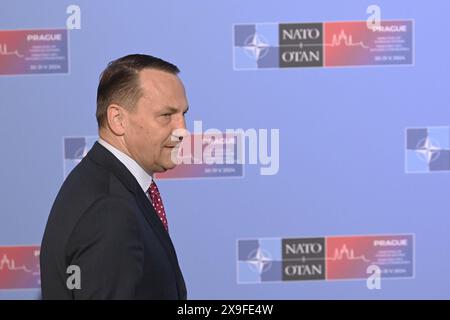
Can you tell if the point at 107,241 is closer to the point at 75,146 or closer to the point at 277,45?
the point at 75,146

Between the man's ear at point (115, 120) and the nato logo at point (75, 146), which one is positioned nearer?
the man's ear at point (115, 120)

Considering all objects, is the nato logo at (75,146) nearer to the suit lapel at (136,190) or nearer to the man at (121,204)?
the man at (121,204)

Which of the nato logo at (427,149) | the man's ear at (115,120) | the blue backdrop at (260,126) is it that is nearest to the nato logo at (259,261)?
the blue backdrop at (260,126)

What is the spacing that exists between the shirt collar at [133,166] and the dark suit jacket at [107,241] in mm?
24

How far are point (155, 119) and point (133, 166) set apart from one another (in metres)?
0.11

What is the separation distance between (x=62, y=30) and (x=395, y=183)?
4.09ft

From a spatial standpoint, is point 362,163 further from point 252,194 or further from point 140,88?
point 140,88

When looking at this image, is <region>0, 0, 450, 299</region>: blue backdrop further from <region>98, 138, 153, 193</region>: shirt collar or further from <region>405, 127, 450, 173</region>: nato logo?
<region>98, 138, 153, 193</region>: shirt collar

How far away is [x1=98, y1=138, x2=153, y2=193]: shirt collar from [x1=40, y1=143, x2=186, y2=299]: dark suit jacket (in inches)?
1.0

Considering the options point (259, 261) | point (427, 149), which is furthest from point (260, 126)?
point (427, 149)

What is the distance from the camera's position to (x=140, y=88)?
151 centimetres

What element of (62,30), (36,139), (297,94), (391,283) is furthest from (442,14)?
(36,139)

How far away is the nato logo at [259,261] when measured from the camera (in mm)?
2594

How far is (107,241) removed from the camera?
129 centimetres
